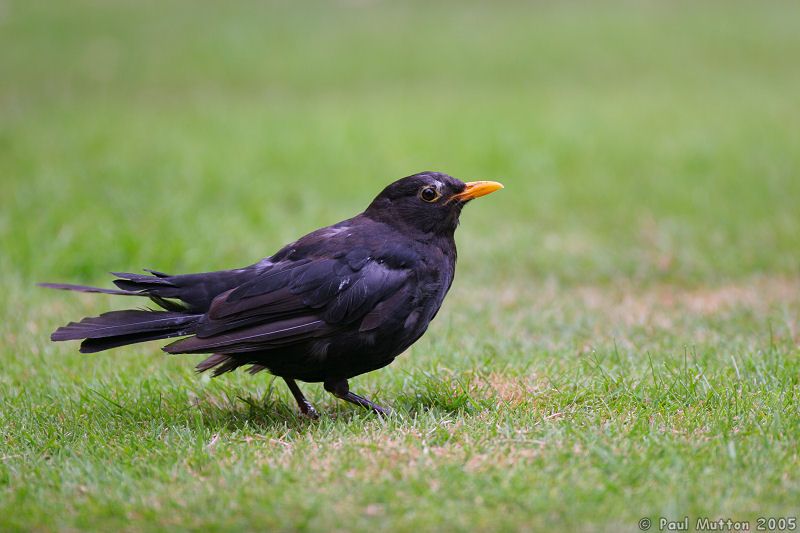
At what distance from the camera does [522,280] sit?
7703mm

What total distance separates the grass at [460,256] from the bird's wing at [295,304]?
1.33 ft

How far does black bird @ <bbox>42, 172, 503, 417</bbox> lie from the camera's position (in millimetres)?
4426

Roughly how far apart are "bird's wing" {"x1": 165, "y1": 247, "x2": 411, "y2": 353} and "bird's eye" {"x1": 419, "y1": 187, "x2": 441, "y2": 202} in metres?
0.49

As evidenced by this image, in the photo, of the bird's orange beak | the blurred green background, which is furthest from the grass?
the bird's orange beak

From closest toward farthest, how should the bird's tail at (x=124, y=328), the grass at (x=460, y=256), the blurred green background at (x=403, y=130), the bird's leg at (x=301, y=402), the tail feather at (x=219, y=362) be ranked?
the grass at (x=460, y=256) → the bird's tail at (x=124, y=328) → the tail feather at (x=219, y=362) → the bird's leg at (x=301, y=402) → the blurred green background at (x=403, y=130)

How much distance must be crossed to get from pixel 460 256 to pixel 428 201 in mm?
3404

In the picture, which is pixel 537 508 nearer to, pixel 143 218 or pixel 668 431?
pixel 668 431

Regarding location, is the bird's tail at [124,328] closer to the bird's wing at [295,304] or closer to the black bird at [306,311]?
the black bird at [306,311]

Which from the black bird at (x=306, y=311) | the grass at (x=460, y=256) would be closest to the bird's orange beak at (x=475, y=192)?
the black bird at (x=306, y=311)

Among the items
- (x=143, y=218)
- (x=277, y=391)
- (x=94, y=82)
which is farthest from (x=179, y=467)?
(x=94, y=82)

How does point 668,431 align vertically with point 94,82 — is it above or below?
below

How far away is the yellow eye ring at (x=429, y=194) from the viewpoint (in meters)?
4.91

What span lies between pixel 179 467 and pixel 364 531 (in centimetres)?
96

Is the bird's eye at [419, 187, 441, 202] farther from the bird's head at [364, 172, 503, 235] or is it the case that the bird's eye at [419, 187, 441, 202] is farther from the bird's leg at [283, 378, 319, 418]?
the bird's leg at [283, 378, 319, 418]
